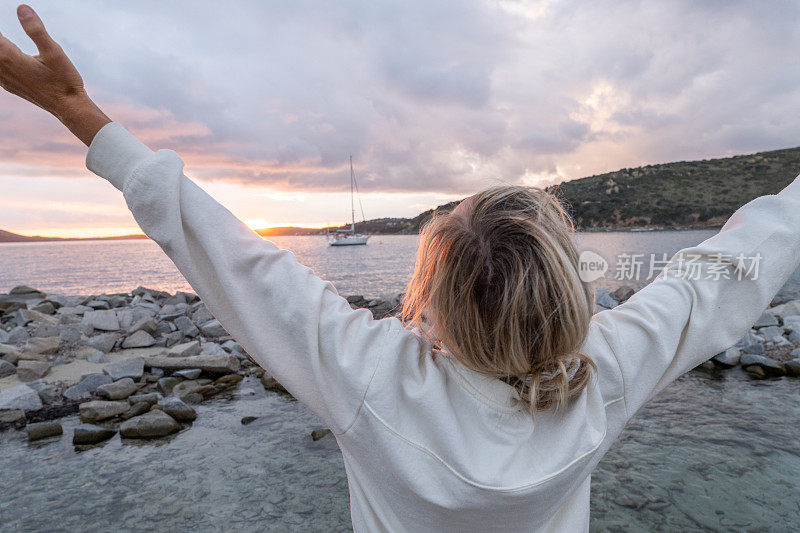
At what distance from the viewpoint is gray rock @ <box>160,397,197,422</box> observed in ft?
17.0

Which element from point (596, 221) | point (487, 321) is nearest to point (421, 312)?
point (487, 321)

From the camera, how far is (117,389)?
573 cm

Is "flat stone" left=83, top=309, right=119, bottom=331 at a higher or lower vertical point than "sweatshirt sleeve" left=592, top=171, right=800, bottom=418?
lower

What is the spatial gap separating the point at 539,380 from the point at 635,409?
0.46m

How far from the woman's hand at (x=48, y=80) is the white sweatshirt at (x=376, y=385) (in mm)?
83

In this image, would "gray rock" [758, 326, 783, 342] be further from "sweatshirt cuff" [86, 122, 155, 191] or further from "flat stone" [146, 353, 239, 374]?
"sweatshirt cuff" [86, 122, 155, 191]

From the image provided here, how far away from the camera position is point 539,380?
1.04 metres

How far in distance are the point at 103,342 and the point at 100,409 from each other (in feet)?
9.96

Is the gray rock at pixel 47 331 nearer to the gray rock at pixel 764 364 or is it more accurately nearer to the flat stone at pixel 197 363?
the flat stone at pixel 197 363

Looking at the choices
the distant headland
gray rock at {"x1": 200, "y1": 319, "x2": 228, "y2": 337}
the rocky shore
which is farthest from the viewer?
the distant headland

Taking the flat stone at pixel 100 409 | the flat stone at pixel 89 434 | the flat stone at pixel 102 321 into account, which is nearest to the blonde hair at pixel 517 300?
the flat stone at pixel 89 434

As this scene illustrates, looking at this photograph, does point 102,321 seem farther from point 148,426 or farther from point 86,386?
point 148,426

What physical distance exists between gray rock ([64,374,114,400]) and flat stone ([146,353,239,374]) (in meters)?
0.69

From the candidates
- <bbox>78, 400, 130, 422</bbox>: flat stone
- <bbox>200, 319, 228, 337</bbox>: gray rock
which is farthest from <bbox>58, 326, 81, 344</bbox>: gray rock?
<bbox>78, 400, 130, 422</bbox>: flat stone
